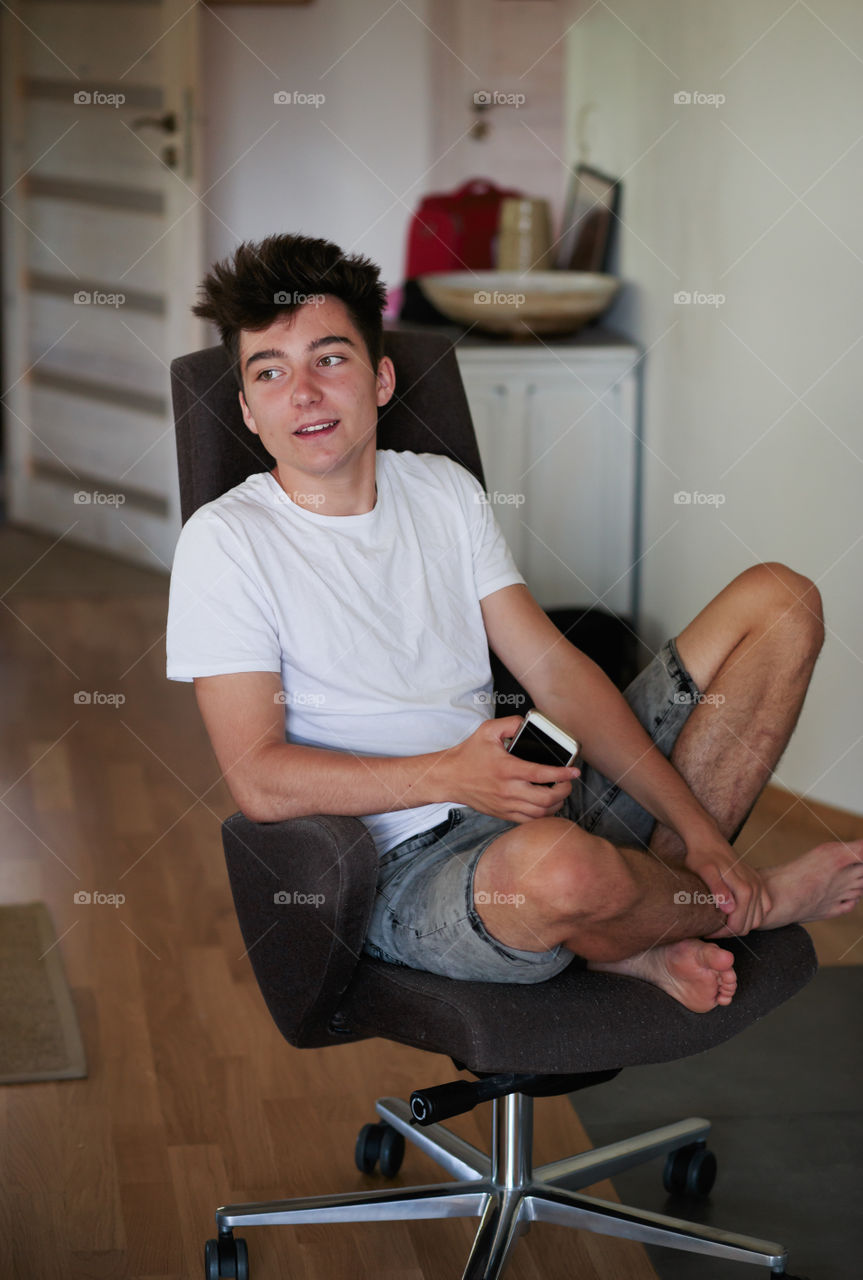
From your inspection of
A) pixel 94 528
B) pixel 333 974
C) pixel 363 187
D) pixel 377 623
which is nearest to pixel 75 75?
pixel 363 187

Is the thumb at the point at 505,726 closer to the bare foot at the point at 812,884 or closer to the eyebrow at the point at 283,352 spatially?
the bare foot at the point at 812,884

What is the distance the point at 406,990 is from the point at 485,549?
0.55m

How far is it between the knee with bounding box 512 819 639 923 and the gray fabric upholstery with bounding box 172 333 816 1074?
108 millimetres

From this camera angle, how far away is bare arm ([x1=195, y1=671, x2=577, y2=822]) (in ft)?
4.71

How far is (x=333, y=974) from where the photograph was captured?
4.80ft

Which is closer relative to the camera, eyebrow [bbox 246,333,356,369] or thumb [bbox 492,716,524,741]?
thumb [bbox 492,716,524,741]

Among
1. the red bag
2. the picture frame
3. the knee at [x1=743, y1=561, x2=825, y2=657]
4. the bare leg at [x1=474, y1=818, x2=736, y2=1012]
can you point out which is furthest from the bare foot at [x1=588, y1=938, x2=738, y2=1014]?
the red bag

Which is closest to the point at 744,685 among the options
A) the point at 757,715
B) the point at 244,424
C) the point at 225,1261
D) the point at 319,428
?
the point at 757,715

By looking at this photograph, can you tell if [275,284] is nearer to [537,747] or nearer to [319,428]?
[319,428]

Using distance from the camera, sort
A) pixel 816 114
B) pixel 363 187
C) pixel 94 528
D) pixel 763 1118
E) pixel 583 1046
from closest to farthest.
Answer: pixel 583 1046, pixel 763 1118, pixel 816 114, pixel 363 187, pixel 94 528

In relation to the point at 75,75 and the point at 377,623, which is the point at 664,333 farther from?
the point at 75,75

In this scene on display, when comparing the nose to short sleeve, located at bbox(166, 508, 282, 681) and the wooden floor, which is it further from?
the wooden floor

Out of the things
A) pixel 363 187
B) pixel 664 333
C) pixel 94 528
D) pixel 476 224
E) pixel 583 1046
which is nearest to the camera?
pixel 583 1046

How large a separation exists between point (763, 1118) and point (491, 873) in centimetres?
80
